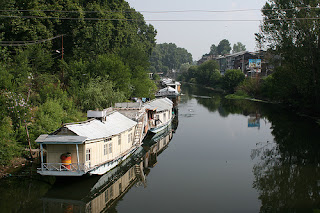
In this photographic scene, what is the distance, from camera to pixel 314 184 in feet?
65.4

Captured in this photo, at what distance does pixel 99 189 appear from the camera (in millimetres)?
19281

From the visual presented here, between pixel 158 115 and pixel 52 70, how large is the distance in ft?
54.5

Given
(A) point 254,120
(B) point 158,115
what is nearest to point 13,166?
(B) point 158,115

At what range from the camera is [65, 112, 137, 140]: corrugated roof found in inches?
765

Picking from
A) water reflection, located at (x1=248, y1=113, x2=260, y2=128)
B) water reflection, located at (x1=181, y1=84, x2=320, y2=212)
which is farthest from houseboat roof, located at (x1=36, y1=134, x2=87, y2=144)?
water reflection, located at (x1=248, y1=113, x2=260, y2=128)

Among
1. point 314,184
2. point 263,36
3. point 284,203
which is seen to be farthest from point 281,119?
Answer: point 284,203

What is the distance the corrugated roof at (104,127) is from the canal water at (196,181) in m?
2.77

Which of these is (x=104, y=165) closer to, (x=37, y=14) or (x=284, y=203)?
(x=284, y=203)

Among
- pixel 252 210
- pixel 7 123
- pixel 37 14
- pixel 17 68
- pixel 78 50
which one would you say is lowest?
pixel 252 210

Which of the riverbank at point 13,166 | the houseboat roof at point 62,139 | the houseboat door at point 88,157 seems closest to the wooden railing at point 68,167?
the houseboat door at point 88,157

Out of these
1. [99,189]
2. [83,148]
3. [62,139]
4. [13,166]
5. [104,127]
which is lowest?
[99,189]

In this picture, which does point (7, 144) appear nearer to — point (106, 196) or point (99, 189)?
point (99, 189)

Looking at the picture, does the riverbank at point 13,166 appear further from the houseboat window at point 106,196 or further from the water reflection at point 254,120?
the water reflection at point 254,120

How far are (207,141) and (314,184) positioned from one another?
516 inches
